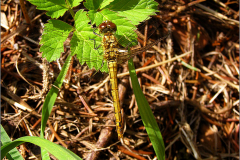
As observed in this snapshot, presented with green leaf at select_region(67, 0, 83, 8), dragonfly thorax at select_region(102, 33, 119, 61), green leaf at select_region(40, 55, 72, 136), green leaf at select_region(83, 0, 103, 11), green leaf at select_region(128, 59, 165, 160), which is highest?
green leaf at select_region(67, 0, 83, 8)

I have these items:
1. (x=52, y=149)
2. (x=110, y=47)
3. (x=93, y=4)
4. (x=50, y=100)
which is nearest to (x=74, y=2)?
(x=93, y=4)

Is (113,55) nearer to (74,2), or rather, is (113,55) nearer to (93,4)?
(93,4)

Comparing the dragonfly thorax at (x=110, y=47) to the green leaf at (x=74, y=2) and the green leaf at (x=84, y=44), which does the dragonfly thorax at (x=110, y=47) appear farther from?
the green leaf at (x=74, y=2)

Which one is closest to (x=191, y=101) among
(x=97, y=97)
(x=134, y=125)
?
(x=134, y=125)

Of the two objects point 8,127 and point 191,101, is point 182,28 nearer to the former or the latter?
point 191,101

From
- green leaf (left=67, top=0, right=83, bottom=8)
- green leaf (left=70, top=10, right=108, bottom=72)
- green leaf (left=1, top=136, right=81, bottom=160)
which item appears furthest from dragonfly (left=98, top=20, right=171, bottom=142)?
green leaf (left=1, top=136, right=81, bottom=160)

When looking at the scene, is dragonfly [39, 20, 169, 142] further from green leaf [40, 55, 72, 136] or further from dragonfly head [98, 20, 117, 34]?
green leaf [40, 55, 72, 136]
